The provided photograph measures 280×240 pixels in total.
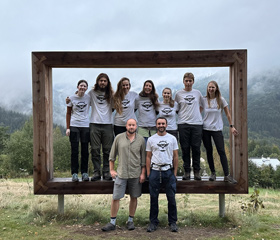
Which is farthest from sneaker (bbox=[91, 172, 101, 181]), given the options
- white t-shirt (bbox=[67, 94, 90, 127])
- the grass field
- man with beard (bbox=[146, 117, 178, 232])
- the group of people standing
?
man with beard (bbox=[146, 117, 178, 232])

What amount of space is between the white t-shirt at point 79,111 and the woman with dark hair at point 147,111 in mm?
1115

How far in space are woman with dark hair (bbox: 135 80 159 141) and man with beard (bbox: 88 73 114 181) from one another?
0.63m

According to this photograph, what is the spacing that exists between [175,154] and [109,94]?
189 cm

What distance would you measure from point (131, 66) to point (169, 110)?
1341mm

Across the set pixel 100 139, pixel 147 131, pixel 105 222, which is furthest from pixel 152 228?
pixel 100 139

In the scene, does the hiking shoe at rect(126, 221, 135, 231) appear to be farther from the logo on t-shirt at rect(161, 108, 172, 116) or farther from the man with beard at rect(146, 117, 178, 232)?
the logo on t-shirt at rect(161, 108, 172, 116)

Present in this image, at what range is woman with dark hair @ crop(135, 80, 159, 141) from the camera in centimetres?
643

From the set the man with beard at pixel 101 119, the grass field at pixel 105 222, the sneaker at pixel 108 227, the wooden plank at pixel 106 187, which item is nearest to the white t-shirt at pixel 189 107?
the wooden plank at pixel 106 187

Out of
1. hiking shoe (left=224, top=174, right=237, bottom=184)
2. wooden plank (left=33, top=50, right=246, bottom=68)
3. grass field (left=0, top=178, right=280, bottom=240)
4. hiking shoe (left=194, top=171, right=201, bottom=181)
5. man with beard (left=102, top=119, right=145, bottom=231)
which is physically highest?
wooden plank (left=33, top=50, right=246, bottom=68)

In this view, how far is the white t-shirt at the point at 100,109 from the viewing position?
21.1 feet

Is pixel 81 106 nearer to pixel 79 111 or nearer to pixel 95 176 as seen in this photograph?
pixel 79 111

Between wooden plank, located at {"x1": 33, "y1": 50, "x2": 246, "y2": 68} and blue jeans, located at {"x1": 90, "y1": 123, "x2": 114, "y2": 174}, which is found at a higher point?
wooden plank, located at {"x1": 33, "y1": 50, "x2": 246, "y2": 68}

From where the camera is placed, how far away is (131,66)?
6.84 meters

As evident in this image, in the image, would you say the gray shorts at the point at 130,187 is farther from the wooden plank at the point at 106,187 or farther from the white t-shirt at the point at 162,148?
the wooden plank at the point at 106,187
